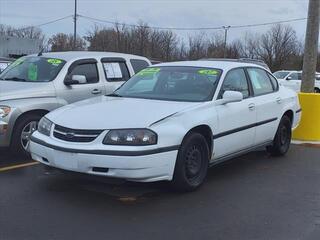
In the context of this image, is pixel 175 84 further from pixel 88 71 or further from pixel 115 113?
pixel 88 71

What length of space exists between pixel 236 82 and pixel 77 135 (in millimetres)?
2592

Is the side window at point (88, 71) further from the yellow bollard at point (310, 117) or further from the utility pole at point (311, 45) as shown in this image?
the utility pole at point (311, 45)

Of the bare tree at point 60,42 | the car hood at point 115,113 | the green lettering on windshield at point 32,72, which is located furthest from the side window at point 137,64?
the bare tree at point 60,42

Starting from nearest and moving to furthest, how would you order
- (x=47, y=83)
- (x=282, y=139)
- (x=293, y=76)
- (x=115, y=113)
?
1. (x=115, y=113)
2. (x=47, y=83)
3. (x=282, y=139)
4. (x=293, y=76)

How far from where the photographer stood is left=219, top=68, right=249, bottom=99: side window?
267 inches

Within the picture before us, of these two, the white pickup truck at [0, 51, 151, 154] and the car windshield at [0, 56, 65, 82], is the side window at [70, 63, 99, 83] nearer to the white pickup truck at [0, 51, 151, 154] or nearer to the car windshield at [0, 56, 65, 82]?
the white pickup truck at [0, 51, 151, 154]

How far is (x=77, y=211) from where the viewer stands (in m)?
5.22

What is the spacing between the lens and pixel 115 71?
30.0 feet

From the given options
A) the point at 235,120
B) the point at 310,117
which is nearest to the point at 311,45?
the point at 310,117

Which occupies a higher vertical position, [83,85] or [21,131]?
[83,85]

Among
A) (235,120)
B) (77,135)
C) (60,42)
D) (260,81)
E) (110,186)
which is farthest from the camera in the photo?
(60,42)

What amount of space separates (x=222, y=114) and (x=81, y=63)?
3.17 m

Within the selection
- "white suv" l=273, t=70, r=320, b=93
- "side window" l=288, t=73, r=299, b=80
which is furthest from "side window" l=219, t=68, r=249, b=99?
"side window" l=288, t=73, r=299, b=80

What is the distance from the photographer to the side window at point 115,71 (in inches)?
353
